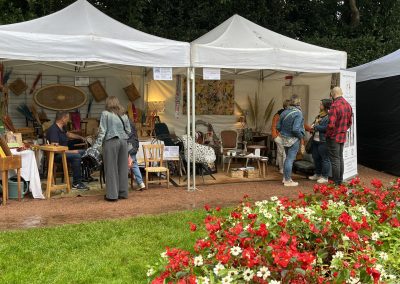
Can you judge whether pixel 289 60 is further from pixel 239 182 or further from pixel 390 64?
pixel 390 64

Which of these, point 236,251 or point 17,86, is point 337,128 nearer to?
point 236,251

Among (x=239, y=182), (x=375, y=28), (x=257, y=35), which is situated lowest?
(x=239, y=182)

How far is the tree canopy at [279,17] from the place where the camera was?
11.8 meters

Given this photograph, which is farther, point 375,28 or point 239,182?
point 375,28

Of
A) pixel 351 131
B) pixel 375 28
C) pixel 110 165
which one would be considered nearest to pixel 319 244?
pixel 110 165

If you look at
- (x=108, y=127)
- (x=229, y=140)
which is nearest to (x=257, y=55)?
(x=108, y=127)

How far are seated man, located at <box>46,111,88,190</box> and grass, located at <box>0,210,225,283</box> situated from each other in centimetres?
212

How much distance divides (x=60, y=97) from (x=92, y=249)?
21.6 feet

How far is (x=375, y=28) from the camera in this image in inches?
553

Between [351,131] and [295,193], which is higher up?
[351,131]

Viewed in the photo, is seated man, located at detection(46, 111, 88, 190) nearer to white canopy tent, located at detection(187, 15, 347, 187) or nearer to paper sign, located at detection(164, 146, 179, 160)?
paper sign, located at detection(164, 146, 179, 160)

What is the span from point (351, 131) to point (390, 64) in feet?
7.13

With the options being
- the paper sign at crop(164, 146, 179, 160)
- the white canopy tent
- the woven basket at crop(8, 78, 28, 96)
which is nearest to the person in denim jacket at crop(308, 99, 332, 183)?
the white canopy tent

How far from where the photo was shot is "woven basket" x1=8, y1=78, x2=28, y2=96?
390 inches
